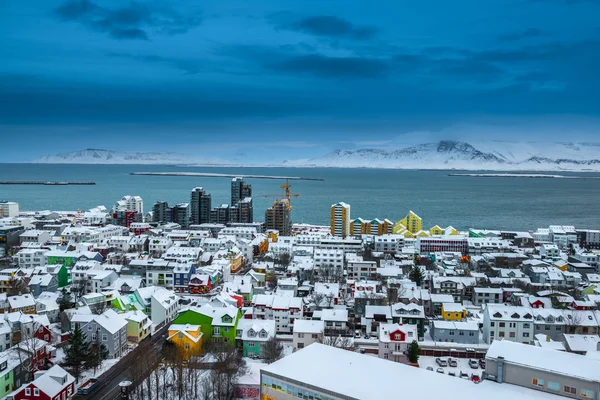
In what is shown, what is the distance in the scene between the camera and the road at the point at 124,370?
330 inches

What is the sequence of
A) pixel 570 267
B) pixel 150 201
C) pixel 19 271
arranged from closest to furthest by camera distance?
pixel 19 271, pixel 570 267, pixel 150 201

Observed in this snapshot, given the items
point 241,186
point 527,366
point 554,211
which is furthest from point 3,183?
point 527,366

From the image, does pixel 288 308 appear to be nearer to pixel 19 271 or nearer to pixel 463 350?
pixel 463 350

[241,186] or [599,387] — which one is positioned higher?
[241,186]

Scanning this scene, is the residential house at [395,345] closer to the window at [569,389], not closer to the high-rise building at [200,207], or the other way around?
the window at [569,389]

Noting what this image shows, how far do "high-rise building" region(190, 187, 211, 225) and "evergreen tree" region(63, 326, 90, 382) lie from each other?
68.0 feet

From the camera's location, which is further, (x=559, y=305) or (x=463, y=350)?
(x=559, y=305)

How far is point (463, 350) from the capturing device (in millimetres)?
10344

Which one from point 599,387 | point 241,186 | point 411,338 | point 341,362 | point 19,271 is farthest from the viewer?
point 241,186

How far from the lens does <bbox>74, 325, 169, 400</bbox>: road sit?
8.38 metres

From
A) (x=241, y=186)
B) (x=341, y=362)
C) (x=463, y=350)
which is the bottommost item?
(x=463, y=350)

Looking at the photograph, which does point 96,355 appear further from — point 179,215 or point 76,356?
point 179,215

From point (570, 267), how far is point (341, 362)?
13.0m

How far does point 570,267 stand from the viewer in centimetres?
1744
